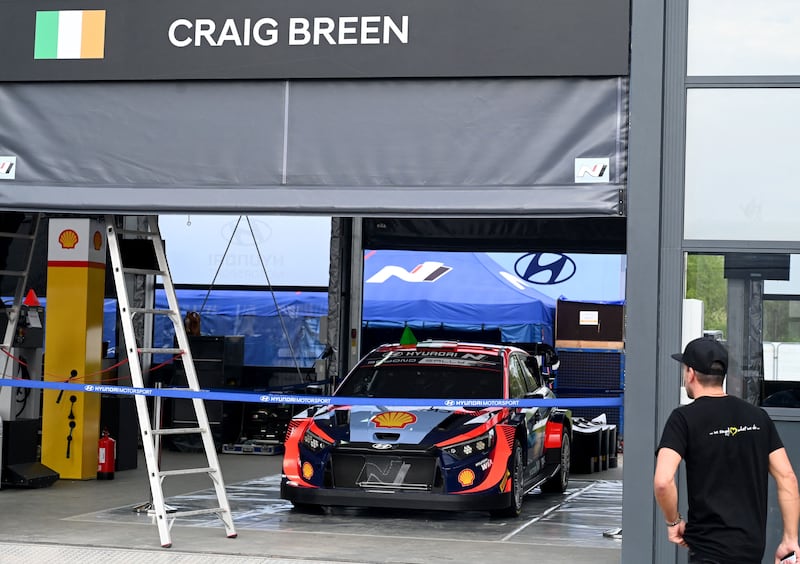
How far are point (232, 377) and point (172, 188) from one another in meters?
9.59

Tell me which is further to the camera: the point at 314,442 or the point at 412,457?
the point at 314,442

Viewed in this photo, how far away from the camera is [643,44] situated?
23.0 ft

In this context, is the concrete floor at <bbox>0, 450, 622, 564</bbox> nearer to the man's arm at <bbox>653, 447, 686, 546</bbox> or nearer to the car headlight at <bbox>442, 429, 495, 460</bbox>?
the car headlight at <bbox>442, 429, 495, 460</bbox>

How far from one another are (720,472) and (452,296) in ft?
46.8

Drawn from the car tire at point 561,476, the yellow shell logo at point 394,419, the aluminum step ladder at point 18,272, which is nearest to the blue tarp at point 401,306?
the car tire at point 561,476

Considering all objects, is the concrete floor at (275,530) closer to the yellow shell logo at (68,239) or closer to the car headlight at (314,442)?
the car headlight at (314,442)

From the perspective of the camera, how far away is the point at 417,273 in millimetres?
18906

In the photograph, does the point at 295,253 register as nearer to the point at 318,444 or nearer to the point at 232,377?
the point at 232,377

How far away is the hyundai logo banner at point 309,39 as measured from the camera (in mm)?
7223

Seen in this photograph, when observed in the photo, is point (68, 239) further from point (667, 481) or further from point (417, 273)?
point (667, 481)

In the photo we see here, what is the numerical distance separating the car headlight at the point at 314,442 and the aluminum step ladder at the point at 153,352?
3.69ft

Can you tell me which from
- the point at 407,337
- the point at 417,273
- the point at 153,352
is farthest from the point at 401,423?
the point at 417,273

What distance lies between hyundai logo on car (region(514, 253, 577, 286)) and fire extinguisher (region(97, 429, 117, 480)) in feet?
27.6

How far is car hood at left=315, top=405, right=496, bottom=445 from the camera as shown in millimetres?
9547
